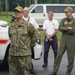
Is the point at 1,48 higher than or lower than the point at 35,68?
higher

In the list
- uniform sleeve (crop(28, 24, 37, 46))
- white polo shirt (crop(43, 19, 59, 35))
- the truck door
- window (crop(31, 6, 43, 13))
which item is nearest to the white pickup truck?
white polo shirt (crop(43, 19, 59, 35))

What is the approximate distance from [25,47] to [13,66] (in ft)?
1.51

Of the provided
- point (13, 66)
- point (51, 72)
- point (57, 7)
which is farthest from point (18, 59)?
point (57, 7)

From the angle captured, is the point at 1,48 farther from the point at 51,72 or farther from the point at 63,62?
the point at 63,62

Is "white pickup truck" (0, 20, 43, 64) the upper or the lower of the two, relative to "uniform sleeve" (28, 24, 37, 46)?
lower

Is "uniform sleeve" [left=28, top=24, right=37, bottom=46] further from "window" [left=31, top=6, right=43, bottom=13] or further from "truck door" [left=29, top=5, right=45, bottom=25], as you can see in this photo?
"window" [left=31, top=6, right=43, bottom=13]

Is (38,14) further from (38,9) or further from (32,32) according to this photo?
(32,32)

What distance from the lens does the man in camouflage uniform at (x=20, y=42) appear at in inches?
231

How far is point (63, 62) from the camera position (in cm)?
1016

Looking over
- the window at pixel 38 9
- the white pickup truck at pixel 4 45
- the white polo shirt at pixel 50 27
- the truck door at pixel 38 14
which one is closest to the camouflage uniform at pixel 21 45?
the white pickup truck at pixel 4 45

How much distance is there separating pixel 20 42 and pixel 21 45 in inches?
2.2

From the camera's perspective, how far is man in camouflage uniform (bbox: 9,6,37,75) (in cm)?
586

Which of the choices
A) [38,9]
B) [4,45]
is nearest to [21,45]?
[4,45]

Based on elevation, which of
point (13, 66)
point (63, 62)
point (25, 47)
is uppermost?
point (25, 47)
